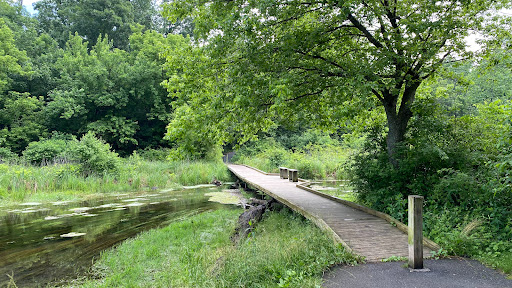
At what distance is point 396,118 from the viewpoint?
774 cm

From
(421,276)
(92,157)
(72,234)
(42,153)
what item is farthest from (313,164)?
(42,153)

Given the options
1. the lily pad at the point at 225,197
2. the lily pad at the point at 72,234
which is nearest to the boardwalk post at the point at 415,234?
the lily pad at the point at 72,234

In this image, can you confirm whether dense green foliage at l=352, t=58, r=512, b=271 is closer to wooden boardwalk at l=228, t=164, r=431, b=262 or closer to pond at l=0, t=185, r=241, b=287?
wooden boardwalk at l=228, t=164, r=431, b=262

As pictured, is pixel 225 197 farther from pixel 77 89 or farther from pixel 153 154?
pixel 77 89

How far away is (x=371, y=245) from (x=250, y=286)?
2195mm

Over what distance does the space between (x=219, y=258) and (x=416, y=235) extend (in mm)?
3249

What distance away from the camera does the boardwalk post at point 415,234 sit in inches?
172

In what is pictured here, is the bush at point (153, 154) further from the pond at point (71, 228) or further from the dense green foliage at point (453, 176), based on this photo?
the dense green foliage at point (453, 176)

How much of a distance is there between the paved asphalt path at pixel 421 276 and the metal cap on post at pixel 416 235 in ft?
0.50

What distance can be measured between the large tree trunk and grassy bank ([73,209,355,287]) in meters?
2.64

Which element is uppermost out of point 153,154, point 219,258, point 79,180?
point 153,154

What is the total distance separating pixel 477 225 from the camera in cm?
531

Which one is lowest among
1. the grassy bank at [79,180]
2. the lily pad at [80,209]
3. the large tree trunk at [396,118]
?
the lily pad at [80,209]

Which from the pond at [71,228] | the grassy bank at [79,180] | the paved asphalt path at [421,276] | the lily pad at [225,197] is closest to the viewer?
the paved asphalt path at [421,276]
